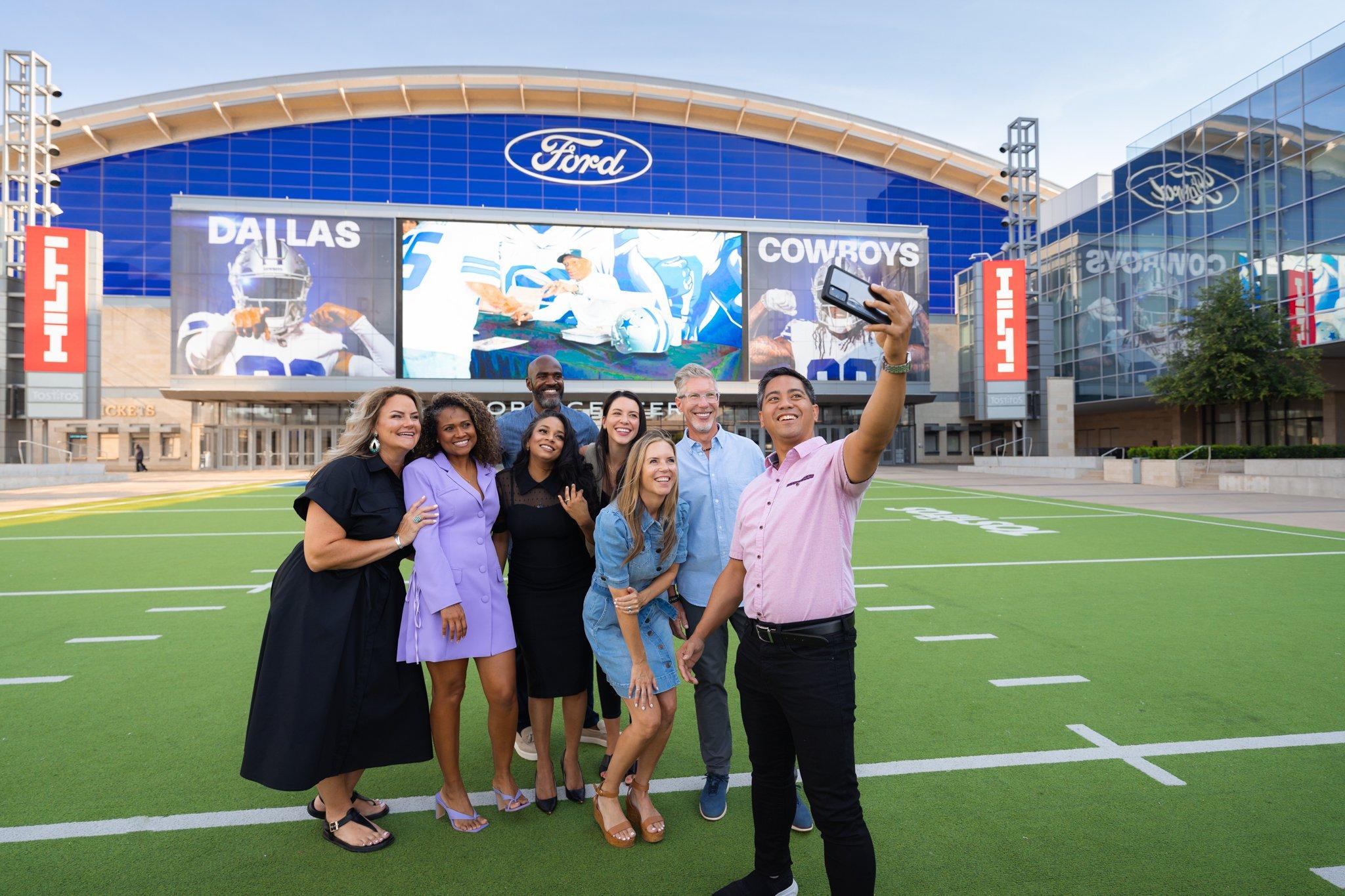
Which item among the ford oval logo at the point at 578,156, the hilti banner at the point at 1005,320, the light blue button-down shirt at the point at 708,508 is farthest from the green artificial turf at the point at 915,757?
the ford oval logo at the point at 578,156

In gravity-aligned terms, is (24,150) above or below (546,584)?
above

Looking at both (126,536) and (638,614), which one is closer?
(638,614)

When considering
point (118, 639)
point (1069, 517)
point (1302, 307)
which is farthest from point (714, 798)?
point (1302, 307)

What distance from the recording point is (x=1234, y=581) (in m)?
7.83

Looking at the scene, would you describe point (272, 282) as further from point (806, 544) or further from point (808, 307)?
point (806, 544)

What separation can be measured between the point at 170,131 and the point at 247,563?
52790 mm

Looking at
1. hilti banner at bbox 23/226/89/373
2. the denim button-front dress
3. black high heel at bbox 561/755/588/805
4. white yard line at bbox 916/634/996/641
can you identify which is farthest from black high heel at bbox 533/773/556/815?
hilti banner at bbox 23/226/89/373

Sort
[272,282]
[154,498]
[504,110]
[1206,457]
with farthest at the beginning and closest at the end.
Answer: [504,110] → [272,282] → [1206,457] → [154,498]

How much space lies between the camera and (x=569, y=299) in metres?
37.2

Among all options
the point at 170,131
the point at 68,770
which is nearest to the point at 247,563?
the point at 68,770

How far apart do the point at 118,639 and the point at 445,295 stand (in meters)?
32.8

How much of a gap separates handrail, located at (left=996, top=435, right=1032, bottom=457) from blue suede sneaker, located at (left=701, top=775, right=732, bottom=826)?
37.5m

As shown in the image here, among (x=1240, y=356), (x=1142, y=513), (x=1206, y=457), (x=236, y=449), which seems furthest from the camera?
(x=236, y=449)

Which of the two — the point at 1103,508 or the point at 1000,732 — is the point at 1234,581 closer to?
the point at 1000,732
